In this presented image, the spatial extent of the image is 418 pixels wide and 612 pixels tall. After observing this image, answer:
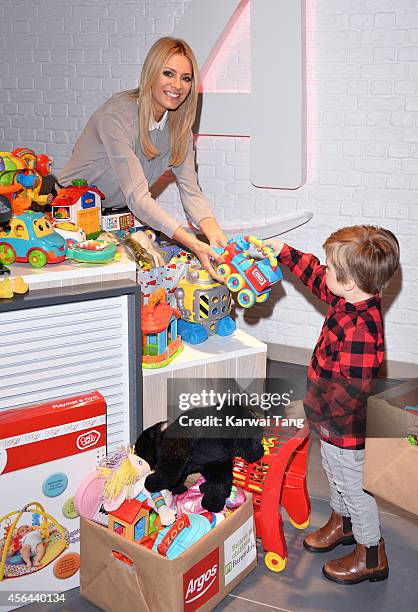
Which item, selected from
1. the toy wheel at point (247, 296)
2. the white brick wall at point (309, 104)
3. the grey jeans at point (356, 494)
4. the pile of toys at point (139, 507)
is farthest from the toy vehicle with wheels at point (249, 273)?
the white brick wall at point (309, 104)

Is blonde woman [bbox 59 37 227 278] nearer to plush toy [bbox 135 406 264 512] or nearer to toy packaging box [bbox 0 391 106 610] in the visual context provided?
plush toy [bbox 135 406 264 512]

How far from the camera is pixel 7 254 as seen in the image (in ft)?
7.54

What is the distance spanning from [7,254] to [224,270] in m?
0.68

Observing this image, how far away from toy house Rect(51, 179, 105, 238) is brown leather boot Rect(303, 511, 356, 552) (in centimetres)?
119

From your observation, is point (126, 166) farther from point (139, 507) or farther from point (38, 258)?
point (139, 507)

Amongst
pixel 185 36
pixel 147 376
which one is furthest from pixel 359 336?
pixel 185 36

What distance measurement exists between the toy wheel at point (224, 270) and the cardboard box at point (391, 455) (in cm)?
63

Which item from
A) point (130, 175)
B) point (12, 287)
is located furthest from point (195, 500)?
point (130, 175)

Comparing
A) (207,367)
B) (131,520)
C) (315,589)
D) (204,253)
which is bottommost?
(315,589)

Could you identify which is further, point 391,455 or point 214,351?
point 214,351

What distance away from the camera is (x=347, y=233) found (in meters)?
2.24

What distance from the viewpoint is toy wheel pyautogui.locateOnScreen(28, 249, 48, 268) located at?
2.27 m

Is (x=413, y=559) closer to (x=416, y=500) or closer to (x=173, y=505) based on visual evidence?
(x=416, y=500)

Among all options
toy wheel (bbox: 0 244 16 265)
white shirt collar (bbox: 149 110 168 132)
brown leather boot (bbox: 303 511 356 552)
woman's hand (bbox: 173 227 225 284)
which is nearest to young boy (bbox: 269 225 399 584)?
brown leather boot (bbox: 303 511 356 552)
